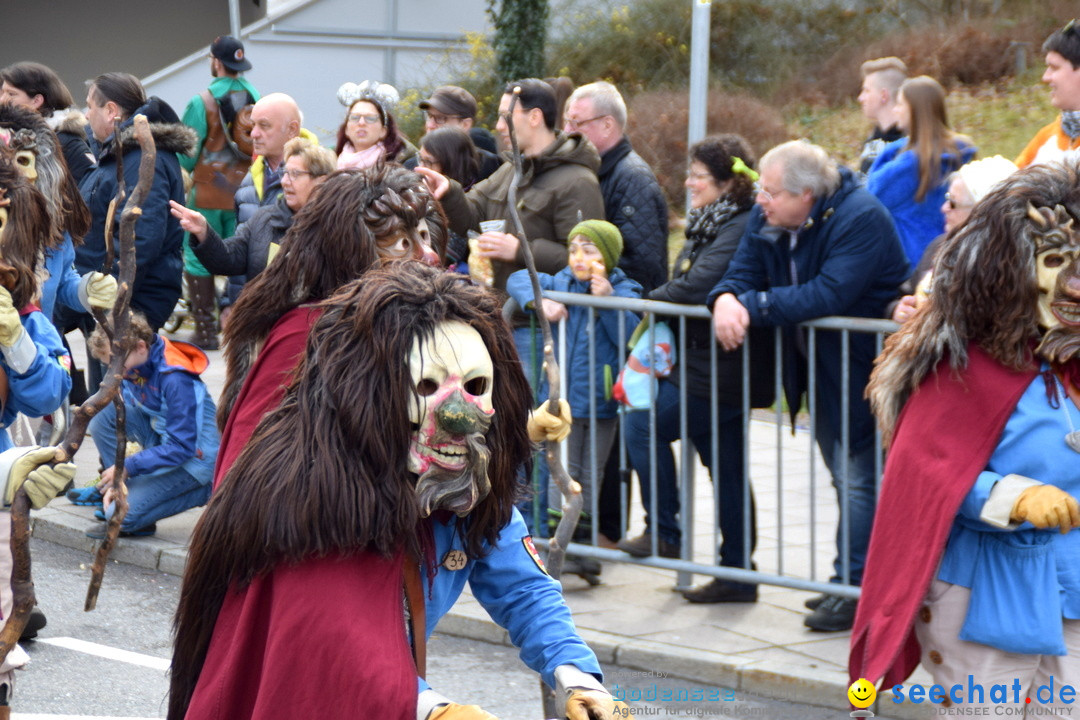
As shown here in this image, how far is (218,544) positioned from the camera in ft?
8.14

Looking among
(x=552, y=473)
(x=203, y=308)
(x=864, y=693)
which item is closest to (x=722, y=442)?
(x=864, y=693)

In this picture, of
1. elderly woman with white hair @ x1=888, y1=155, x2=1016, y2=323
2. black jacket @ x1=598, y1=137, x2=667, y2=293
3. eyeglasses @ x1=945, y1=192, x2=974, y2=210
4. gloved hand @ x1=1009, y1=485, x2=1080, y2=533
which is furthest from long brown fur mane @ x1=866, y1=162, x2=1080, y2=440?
black jacket @ x1=598, y1=137, x2=667, y2=293

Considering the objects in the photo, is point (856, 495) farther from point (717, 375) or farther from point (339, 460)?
point (339, 460)

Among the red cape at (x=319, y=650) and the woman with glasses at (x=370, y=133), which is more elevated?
the woman with glasses at (x=370, y=133)

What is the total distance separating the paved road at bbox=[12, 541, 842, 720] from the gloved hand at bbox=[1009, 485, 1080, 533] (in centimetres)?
181

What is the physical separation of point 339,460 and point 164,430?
14.6 ft

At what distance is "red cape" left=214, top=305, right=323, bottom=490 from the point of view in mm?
3496

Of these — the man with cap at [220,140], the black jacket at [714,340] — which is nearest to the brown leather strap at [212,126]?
the man with cap at [220,140]

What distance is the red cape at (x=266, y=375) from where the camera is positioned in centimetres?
350

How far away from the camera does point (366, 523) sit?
7.84 ft

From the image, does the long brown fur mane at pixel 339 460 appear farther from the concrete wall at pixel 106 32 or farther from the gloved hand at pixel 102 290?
the concrete wall at pixel 106 32

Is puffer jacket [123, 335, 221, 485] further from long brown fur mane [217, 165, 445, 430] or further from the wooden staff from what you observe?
the wooden staff

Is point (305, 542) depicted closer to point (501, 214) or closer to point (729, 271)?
point (729, 271)

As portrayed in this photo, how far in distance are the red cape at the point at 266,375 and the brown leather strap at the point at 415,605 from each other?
1.03 metres
